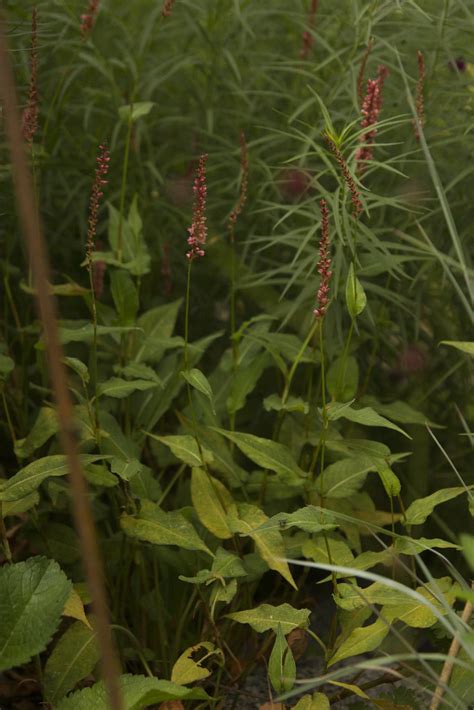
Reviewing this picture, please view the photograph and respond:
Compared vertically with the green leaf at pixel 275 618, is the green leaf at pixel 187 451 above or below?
above

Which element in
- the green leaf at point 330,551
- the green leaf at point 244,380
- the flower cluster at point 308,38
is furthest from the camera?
the flower cluster at point 308,38

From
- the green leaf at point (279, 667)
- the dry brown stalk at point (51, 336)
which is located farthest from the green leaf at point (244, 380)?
the dry brown stalk at point (51, 336)

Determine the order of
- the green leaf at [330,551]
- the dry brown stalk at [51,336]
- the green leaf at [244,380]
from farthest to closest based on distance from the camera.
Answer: the green leaf at [244,380] < the green leaf at [330,551] < the dry brown stalk at [51,336]

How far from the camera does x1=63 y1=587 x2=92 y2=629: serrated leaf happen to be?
1300mm

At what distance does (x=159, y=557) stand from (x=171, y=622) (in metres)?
0.20

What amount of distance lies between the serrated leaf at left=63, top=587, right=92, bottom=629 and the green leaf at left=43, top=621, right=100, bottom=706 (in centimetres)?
5

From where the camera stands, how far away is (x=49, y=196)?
197 centimetres

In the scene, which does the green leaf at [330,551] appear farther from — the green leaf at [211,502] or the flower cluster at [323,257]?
the flower cluster at [323,257]

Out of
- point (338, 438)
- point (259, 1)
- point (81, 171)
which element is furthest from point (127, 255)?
point (259, 1)

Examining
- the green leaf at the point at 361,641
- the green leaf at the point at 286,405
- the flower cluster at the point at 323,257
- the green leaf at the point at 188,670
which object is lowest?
the green leaf at the point at 188,670

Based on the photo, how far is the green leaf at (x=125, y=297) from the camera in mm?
1569

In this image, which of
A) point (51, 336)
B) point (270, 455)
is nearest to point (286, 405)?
point (270, 455)

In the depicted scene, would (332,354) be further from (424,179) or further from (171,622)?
(171,622)

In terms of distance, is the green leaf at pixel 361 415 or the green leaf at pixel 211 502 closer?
the green leaf at pixel 361 415
